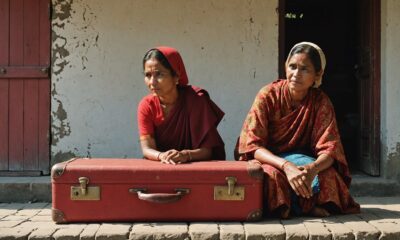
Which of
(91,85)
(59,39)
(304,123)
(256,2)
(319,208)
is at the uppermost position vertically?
(256,2)

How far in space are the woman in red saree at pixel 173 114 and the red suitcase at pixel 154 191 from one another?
0.29 m

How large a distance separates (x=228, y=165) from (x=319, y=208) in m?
0.68

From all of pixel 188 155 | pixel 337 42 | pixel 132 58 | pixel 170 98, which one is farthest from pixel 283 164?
pixel 337 42

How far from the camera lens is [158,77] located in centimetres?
355

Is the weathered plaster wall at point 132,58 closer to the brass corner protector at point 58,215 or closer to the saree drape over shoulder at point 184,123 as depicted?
the saree drape over shoulder at point 184,123

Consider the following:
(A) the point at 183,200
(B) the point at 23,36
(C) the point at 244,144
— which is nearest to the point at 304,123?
(C) the point at 244,144

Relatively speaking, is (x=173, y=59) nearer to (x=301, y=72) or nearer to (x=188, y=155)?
(x=188, y=155)

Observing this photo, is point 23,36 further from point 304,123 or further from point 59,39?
point 304,123

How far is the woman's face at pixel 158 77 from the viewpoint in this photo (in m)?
3.54

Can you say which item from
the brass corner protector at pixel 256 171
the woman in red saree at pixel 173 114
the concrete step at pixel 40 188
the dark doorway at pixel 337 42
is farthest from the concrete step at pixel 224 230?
the dark doorway at pixel 337 42

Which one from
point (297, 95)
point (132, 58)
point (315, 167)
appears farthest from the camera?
point (132, 58)

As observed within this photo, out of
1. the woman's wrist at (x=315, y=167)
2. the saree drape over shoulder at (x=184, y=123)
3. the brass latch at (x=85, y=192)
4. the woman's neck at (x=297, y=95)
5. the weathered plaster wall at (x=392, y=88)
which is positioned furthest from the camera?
the weathered plaster wall at (x=392, y=88)

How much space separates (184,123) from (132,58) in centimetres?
173

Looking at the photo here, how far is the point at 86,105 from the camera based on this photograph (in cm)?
519
